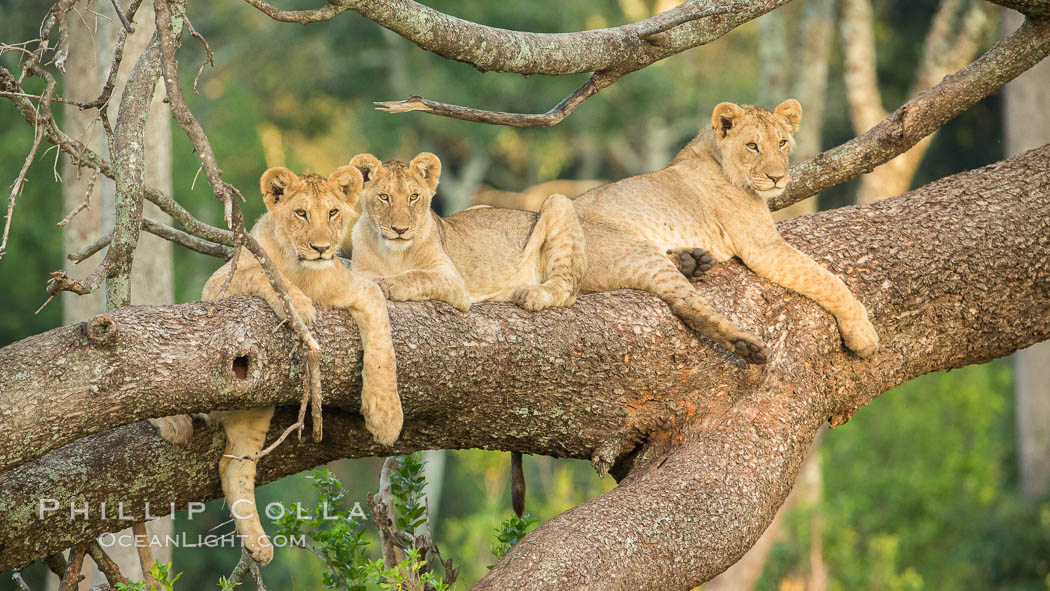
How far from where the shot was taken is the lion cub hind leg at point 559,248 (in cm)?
482

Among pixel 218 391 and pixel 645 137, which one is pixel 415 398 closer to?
pixel 218 391

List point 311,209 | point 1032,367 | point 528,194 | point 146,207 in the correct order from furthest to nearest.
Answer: point 528,194, point 1032,367, point 146,207, point 311,209

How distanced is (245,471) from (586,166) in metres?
22.0

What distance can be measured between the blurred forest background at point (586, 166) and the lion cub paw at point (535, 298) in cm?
378

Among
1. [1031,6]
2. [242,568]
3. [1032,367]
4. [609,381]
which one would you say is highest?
[1031,6]

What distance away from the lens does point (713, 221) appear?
213 inches

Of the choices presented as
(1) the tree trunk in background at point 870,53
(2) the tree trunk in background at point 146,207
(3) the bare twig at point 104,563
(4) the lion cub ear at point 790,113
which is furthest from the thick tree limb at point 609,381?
(1) the tree trunk in background at point 870,53

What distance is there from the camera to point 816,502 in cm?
1327

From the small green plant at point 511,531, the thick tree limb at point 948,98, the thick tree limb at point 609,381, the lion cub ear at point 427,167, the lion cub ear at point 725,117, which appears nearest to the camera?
the thick tree limb at point 609,381

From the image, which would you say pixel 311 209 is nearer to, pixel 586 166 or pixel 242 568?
pixel 242 568

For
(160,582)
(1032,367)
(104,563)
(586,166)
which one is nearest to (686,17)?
(160,582)

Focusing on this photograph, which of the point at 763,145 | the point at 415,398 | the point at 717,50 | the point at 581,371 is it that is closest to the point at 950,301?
the point at 763,145

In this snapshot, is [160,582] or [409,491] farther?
[409,491]

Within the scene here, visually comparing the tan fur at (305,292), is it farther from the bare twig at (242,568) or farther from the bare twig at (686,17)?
the bare twig at (686,17)
